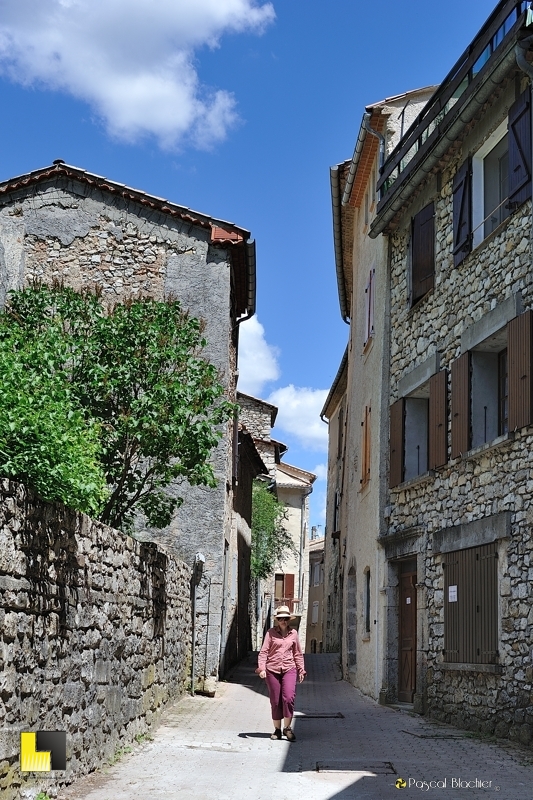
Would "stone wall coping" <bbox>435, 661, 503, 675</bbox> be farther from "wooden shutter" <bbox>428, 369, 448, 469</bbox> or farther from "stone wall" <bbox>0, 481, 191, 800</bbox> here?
"stone wall" <bbox>0, 481, 191, 800</bbox>

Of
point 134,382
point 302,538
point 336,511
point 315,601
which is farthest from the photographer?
point 315,601

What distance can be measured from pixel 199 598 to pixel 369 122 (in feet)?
28.6

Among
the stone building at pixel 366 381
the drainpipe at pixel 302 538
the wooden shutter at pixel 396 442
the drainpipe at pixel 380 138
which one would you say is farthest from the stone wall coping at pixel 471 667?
the drainpipe at pixel 302 538

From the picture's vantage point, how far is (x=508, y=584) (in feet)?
34.4

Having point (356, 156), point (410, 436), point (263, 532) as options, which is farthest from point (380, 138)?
point (263, 532)

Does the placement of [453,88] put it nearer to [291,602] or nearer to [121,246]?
[121,246]

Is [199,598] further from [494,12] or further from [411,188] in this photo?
[494,12]

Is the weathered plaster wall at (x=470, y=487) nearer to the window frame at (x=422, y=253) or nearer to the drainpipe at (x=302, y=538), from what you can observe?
the window frame at (x=422, y=253)

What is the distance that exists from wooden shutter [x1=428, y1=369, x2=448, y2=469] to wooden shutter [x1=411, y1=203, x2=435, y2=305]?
1564mm

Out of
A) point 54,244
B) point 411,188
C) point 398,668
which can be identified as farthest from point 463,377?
point 54,244

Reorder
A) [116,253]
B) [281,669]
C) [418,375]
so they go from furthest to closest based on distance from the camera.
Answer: [116,253], [418,375], [281,669]

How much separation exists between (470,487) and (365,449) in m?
5.34

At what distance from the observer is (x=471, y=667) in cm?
1127

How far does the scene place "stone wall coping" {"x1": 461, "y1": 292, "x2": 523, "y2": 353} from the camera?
424 inches
